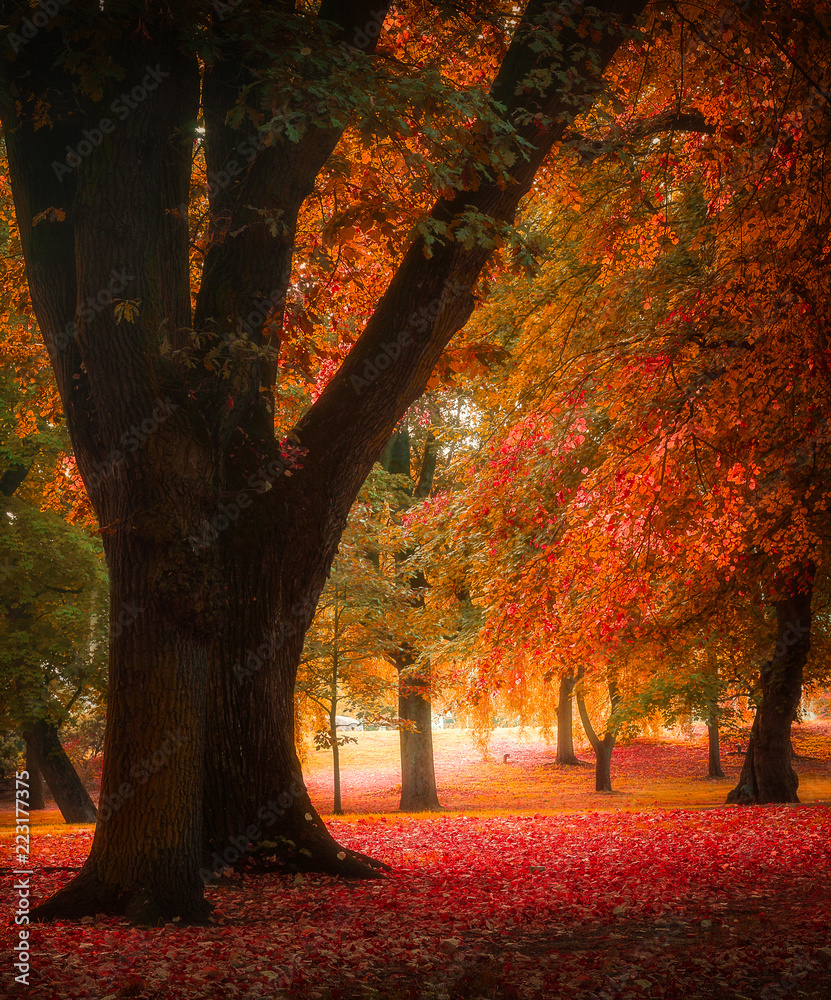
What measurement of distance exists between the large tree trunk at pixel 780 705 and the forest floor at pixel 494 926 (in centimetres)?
368

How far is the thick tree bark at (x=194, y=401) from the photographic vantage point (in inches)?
189

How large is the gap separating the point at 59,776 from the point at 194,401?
15142mm

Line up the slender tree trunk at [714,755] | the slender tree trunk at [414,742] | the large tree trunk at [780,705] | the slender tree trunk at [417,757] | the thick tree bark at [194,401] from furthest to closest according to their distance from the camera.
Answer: the slender tree trunk at [714,755], the slender tree trunk at [417,757], the slender tree trunk at [414,742], the large tree trunk at [780,705], the thick tree bark at [194,401]

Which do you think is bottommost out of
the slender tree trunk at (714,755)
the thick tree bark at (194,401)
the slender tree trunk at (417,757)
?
the slender tree trunk at (714,755)

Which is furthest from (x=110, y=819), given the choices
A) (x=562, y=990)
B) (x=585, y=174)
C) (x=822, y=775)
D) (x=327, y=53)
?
(x=822, y=775)

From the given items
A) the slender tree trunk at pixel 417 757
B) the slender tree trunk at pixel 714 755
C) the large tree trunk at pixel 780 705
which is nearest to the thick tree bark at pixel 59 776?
the slender tree trunk at pixel 417 757

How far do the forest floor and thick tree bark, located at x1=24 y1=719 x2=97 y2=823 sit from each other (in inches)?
333

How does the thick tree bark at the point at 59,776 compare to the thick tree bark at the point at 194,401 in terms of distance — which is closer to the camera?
the thick tree bark at the point at 194,401

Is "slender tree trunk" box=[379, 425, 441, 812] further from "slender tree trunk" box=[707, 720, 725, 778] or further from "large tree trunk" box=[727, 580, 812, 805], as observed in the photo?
"slender tree trunk" box=[707, 720, 725, 778]

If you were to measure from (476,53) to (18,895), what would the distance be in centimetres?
819

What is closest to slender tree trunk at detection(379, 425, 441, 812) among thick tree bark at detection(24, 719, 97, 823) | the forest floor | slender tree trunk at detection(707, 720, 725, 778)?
thick tree bark at detection(24, 719, 97, 823)

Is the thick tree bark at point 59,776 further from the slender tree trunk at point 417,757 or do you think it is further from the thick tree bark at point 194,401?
the thick tree bark at point 194,401

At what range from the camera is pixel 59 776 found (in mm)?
17062

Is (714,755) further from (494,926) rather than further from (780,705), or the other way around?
(494,926)
